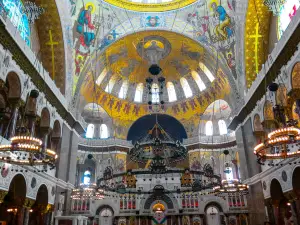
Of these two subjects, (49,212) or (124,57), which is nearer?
(49,212)

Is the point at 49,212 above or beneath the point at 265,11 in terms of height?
beneath

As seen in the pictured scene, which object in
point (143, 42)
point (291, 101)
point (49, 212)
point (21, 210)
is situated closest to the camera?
point (291, 101)

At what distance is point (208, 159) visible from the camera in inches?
909

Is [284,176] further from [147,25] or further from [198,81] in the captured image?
[147,25]

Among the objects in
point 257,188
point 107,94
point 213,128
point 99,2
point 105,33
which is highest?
point 99,2

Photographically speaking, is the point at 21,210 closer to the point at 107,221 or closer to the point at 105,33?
the point at 107,221

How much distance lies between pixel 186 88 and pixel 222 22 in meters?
7.96

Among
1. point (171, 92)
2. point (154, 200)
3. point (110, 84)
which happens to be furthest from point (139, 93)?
point (154, 200)

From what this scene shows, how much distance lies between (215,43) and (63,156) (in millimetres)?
12168

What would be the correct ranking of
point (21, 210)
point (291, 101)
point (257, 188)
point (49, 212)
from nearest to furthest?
point (291, 101) < point (21, 210) < point (49, 212) < point (257, 188)

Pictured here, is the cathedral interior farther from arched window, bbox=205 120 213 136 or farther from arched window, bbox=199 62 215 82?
arched window, bbox=199 62 215 82

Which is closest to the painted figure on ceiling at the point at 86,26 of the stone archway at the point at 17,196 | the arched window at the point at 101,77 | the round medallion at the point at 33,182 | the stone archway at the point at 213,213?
the arched window at the point at 101,77

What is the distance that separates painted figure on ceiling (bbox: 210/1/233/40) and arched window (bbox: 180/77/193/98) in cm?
676

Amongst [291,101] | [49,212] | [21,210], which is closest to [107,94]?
[49,212]
